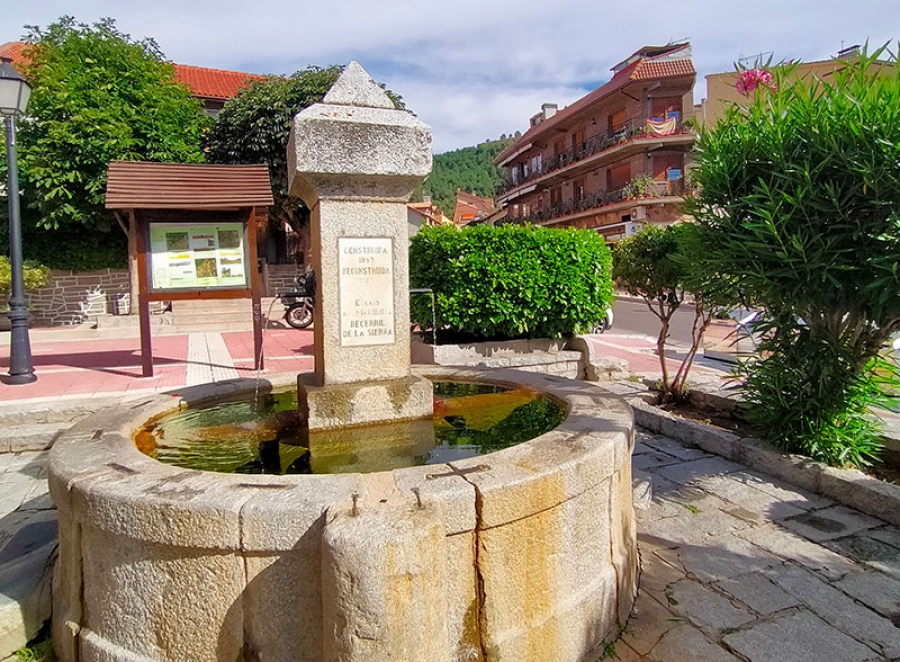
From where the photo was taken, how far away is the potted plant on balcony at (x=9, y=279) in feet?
42.0

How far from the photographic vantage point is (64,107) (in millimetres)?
14039

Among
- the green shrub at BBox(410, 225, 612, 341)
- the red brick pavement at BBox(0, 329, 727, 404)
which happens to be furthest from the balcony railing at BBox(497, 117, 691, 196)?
the green shrub at BBox(410, 225, 612, 341)

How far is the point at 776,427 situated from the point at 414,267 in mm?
4874

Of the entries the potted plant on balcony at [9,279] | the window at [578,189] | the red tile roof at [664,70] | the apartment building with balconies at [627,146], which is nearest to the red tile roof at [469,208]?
the apartment building with balconies at [627,146]

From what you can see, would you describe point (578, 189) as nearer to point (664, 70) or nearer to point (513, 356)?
point (664, 70)

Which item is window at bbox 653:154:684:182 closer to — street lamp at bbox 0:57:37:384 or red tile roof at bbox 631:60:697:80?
red tile roof at bbox 631:60:697:80

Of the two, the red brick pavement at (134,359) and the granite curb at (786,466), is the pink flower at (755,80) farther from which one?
the red brick pavement at (134,359)

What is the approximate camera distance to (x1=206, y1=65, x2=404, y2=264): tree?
55.5 feet

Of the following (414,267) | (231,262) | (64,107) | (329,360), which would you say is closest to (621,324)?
(414,267)

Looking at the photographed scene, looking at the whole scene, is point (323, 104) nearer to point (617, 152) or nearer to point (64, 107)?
point (64, 107)

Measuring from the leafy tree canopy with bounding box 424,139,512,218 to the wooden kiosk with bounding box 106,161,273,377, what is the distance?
58.7 metres

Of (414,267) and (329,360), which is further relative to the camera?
(414,267)

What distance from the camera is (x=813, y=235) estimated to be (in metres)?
3.58

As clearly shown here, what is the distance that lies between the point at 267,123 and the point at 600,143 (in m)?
20.8
